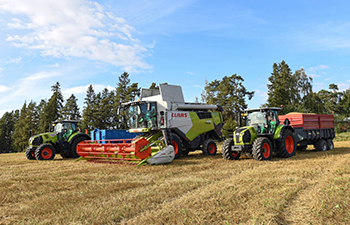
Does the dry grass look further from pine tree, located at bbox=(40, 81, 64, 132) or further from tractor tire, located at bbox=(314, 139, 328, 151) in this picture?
pine tree, located at bbox=(40, 81, 64, 132)

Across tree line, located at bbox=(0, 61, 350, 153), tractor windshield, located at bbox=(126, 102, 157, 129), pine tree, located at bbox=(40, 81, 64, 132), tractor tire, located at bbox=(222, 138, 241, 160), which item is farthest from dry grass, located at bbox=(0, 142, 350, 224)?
pine tree, located at bbox=(40, 81, 64, 132)

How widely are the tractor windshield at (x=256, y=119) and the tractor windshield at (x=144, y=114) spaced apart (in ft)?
14.0

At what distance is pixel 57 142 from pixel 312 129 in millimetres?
13206

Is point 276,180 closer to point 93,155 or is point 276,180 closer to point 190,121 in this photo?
point 190,121

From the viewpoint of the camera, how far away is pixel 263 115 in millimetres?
10500

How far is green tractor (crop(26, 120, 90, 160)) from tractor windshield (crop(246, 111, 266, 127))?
8.86 meters

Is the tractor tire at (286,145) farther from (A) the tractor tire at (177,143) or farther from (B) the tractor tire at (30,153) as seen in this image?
(B) the tractor tire at (30,153)

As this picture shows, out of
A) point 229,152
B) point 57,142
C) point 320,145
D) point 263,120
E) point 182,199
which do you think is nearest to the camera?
point 182,199

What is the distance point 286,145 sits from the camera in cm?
1057

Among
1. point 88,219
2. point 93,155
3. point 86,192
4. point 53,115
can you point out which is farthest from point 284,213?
point 53,115

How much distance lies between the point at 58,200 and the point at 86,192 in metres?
0.64

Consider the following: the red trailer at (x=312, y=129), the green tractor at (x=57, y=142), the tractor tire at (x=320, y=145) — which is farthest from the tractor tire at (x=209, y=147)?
the green tractor at (x=57, y=142)

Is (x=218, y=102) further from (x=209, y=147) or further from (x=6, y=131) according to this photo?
(x=6, y=131)

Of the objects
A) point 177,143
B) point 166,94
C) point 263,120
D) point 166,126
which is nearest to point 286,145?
point 263,120
